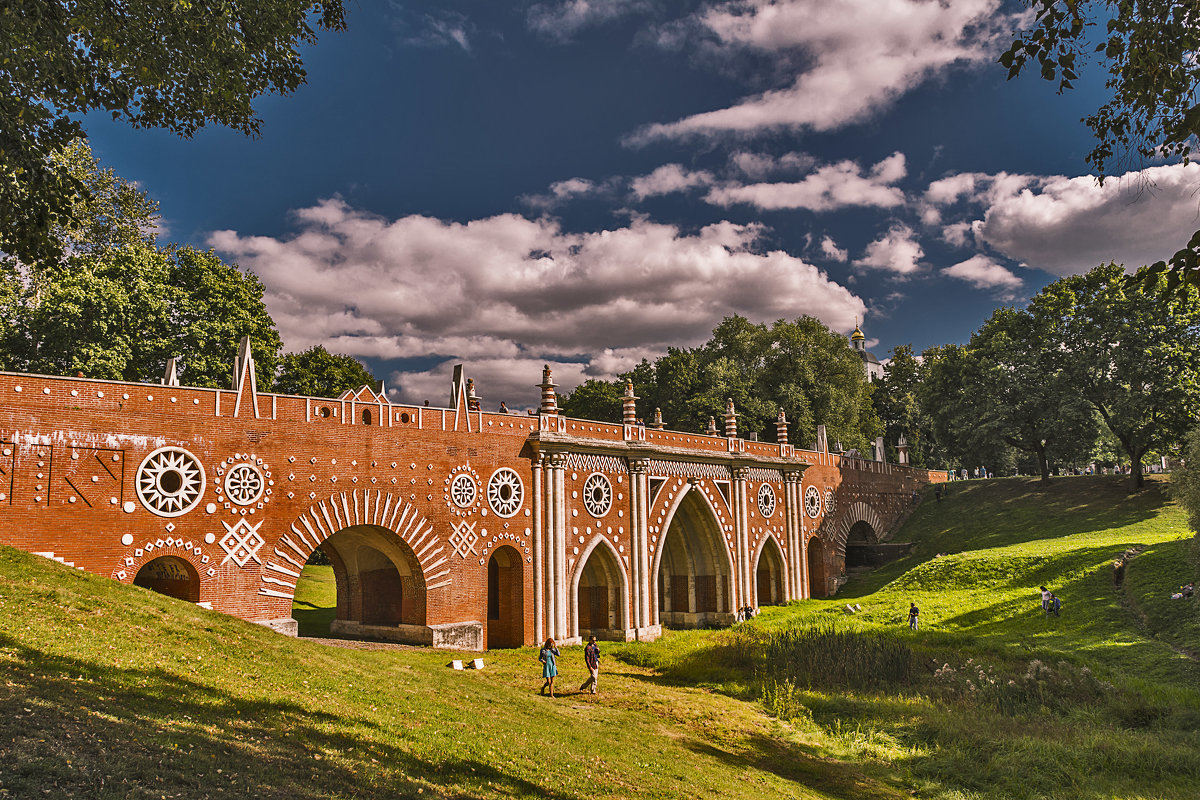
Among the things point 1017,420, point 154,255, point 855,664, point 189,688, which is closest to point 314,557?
point 154,255

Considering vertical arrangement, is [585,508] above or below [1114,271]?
below

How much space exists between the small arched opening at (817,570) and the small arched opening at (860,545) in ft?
15.8

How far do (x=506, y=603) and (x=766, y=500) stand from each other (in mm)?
15859

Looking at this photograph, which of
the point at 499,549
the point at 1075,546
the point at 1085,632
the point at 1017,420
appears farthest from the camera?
the point at 1017,420

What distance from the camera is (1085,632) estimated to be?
75.9ft

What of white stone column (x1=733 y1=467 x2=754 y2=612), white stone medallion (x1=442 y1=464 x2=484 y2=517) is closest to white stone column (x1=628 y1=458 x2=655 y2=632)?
white stone column (x1=733 y1=467 x2=754 y2=612)

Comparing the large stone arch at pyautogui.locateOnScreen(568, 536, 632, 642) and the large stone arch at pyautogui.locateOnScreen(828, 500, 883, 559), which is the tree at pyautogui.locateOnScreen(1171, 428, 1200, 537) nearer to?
the large stone arch at pyautogui.locateOnScreen(568, 536, 632, 642)

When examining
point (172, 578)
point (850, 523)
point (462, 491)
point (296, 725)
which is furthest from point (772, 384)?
point (296, 725)

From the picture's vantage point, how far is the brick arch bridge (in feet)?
57.0

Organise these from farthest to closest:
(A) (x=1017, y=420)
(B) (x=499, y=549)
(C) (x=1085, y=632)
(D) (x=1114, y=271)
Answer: (A) (x=1017, y=420) < (D) (x=1114, y=271) < (B) (x=499, y=549) < (C) (x=1085, y=632)

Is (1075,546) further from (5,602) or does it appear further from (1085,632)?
(5,602)

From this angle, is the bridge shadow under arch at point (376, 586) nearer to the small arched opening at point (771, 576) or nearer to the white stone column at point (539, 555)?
the white stone column at point (539, 555)

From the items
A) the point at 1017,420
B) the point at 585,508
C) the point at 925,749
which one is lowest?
the point at 925,749

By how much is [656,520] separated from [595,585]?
11.8ft
